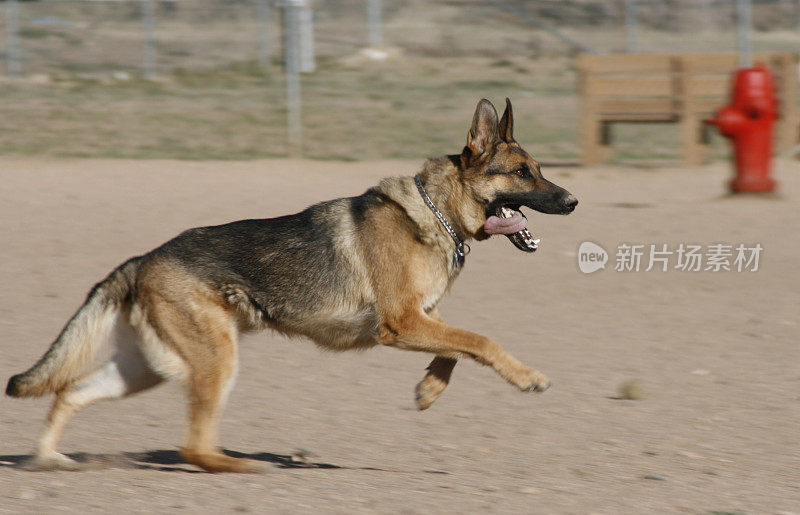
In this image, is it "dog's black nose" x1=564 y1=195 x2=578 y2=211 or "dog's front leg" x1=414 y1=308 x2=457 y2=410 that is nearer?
"dog's black nose" x1=564 y1=195 x2=578 y2=211

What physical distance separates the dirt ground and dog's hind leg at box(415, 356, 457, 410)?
0.88ft

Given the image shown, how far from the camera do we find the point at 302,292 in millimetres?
5199

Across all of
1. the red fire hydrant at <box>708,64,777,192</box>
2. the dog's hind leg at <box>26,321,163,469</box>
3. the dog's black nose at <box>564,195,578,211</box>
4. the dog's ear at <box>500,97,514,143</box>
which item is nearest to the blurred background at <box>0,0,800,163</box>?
the red fire hydrant at <box>708,64,777,192</box>

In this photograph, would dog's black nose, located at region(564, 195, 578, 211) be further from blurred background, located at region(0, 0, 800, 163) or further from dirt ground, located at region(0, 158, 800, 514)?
blurred background, located at region(0, 0, 800, 163)

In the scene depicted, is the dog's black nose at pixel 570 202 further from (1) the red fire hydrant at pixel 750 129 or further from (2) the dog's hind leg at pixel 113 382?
(1) the red fire hydrant at pixel 750 129

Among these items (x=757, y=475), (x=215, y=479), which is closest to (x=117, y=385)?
(x=215, y=479)

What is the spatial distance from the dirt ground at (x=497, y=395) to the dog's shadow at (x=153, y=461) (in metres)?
0.02

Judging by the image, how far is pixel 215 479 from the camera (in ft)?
15.5

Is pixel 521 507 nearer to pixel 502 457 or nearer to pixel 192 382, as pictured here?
pixel 502 457

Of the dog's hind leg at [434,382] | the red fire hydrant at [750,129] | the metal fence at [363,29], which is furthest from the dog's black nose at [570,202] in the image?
the metal fence at [363,29]

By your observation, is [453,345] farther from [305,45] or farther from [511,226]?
[305,45]

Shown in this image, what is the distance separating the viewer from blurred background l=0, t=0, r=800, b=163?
1659 centimetres

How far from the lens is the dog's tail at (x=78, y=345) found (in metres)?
5.09

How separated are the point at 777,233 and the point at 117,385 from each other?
280 inches
